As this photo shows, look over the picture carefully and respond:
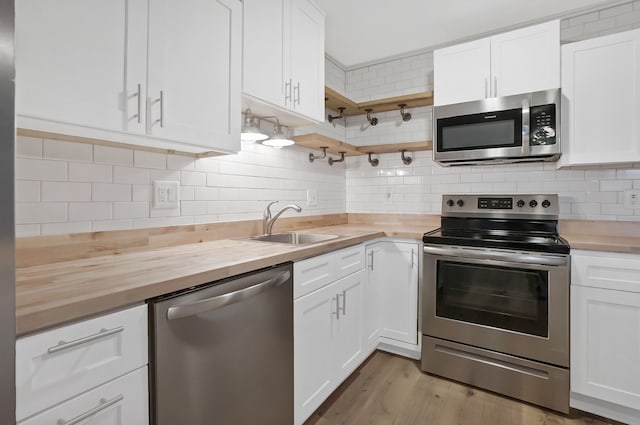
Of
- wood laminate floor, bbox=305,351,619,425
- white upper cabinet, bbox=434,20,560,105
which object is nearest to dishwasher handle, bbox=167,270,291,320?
wood laminate floor, bbox=305,351,619,425

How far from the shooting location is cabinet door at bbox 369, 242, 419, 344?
2289mm

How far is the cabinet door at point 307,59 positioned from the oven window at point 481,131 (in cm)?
96

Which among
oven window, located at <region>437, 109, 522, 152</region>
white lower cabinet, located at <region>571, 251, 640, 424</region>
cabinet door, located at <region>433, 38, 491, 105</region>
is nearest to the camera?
white lower cabinet, located at <region>571, 251, 640, 424</region>

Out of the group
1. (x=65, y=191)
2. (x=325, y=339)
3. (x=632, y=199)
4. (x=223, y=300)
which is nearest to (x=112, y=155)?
(x=65, y=191)

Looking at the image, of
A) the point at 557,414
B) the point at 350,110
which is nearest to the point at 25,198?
the point at 350,110

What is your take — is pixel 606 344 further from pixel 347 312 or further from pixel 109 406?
pixel 109 406

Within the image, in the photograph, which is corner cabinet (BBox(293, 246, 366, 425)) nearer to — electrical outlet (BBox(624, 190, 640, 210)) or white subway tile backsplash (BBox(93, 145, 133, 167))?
white subway tile backsplash (BBox(93, 145, 133, 167))

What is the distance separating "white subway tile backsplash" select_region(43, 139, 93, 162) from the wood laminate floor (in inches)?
65.2

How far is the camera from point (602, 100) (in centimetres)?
191

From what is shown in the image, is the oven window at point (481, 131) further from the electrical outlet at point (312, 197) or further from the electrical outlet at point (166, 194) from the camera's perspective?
the electrical outlet at point (166, 194)

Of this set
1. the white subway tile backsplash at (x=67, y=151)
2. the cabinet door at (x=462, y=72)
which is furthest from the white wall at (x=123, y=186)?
the cabinet door at (x=462, y=72)

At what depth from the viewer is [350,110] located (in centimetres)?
295

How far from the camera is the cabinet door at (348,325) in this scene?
1.85 metres

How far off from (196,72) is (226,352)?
3.68ft
